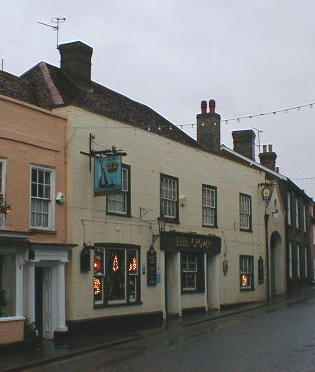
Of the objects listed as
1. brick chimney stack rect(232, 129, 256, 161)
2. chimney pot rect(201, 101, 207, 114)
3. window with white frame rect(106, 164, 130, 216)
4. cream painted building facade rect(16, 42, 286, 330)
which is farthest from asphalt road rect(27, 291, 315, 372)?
brick chimney stack rect(232, 129, 256, 161)

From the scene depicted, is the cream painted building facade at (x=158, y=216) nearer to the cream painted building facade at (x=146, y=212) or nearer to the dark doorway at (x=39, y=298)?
the cream painted building facade at (x=146, y=212)

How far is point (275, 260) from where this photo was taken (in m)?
38.3

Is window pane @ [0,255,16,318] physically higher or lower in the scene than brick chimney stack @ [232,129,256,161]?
lower

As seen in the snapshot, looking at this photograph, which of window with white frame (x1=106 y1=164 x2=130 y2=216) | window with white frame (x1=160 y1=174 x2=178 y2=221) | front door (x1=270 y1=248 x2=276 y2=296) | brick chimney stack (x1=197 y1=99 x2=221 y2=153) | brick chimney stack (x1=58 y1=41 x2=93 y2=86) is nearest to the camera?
window with white frame (x1=106 y1=164 x2=130 y2=216)

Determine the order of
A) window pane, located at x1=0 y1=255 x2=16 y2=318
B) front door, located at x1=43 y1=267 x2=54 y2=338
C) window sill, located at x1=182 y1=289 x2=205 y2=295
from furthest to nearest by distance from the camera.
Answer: window sill, located at x1=182 y1=289 x2=205 y2=295 < front door, located at x1=43 y1=267 x2=54 y2=338 < window pane, located at x1=0 y1=255 x2=16 y2=318

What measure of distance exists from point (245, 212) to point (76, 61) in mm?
12354

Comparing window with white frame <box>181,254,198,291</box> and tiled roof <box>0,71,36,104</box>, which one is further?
window with white frame <box>181,254,198,291</box>

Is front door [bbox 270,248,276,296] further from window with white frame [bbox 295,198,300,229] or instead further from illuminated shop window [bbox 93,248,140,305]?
illuminated shop window [bbox 93,248,140,305]

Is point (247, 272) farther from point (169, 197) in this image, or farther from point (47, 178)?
point (47, 178)

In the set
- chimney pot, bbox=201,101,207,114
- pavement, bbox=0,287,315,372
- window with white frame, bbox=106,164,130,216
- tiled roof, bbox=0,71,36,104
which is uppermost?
chimney pot, bbox=201,101,207,114

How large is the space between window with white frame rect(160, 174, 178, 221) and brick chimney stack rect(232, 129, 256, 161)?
1601 centimetres

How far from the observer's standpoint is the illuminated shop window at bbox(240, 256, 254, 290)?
103 feet

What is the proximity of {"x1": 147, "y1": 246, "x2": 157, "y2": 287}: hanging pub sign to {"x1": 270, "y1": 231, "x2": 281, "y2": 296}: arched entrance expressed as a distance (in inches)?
566

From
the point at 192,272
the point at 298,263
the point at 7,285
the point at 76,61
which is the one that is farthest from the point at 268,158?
the point at 7,285
